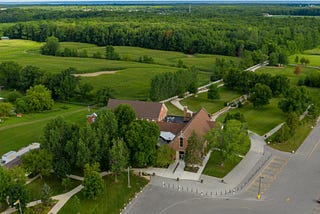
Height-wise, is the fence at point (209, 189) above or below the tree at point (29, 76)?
below

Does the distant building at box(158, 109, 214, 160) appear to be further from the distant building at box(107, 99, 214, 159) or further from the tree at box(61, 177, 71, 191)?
the tree at box(61, 177, 71, 191)

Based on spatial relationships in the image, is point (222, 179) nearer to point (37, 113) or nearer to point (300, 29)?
point (37, 113)

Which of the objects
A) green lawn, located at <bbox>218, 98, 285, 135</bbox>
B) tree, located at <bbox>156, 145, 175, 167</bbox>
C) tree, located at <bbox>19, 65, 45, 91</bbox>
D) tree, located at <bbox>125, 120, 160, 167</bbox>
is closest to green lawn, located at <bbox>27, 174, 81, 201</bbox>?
tree, located at <bbox>125, 120, 160, 167</bbox>

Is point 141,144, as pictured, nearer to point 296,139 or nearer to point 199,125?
point 199,125

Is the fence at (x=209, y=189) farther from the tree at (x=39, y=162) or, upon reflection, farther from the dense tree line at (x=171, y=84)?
the dense tree line at (x=171, y=84)

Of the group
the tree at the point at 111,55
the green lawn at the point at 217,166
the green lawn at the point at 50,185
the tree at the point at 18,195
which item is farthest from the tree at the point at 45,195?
the tree at the point at 111,55
